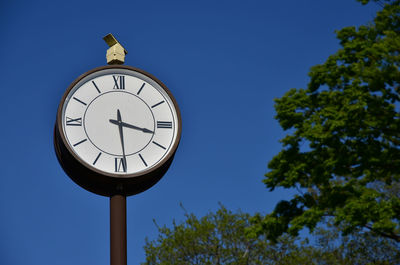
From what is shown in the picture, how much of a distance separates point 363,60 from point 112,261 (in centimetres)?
877

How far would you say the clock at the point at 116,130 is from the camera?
20.3ft

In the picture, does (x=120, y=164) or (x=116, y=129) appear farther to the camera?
(x=116, y=129)

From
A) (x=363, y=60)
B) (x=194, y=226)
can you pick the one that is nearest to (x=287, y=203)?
(x=363, y=60)

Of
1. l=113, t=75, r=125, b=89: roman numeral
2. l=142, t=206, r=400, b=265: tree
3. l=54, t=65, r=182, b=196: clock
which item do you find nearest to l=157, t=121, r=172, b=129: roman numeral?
l=54, t=65, r=182, b=196: clock

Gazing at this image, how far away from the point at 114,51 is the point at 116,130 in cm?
98

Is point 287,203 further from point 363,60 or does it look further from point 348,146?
point 363,60

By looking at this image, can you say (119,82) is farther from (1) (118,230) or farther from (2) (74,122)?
(1) (118,230)

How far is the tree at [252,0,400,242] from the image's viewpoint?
1241 centimetres

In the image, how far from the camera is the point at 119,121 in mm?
6473

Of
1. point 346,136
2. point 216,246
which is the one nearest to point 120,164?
point 346,136

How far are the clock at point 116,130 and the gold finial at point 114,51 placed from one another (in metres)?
0.17

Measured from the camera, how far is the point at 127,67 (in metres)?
→ 6.75

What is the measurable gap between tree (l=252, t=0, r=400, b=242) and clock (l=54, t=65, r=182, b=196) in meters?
6.02

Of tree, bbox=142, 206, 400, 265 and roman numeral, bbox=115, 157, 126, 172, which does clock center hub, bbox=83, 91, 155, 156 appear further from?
tree, bbox=142, 206, 400, 265
